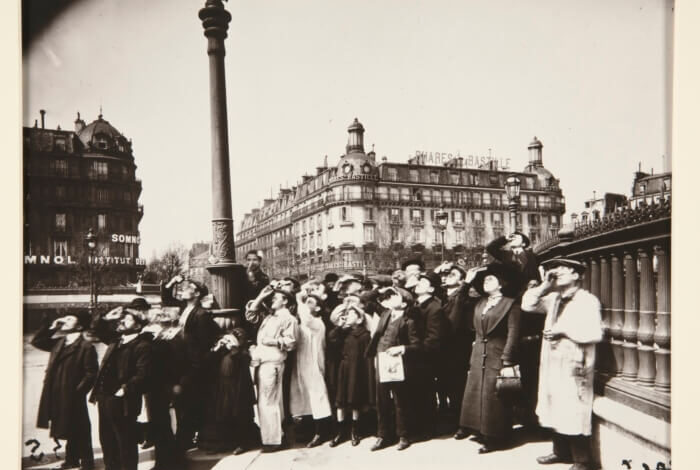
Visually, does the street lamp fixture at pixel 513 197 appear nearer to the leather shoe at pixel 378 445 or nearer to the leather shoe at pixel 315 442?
the leather shoe at pixel 378 445

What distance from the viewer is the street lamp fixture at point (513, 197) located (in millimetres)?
3826

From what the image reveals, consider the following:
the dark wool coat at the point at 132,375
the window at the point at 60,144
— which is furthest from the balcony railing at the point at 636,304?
the window at the point at 60,144

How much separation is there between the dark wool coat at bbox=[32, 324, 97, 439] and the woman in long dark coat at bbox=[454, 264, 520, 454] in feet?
8.50

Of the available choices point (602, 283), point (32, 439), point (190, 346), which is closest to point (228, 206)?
point (190, 346)

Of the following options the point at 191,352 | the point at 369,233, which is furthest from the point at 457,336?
the point at 191,352

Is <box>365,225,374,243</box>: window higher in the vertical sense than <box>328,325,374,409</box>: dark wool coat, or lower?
higher

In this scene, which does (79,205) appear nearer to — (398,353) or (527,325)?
(398,353)

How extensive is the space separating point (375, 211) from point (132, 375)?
2.10 meters

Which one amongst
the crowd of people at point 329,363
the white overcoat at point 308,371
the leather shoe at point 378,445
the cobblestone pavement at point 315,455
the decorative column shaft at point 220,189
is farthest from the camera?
the decorative column shaft at point 220,189

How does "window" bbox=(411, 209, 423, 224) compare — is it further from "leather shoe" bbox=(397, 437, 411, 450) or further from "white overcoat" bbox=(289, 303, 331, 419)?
"leather shoe" bbox=(397, 437, 411, 450)

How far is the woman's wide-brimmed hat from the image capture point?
3379 millimetres

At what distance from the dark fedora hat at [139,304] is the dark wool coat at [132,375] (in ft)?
0.96

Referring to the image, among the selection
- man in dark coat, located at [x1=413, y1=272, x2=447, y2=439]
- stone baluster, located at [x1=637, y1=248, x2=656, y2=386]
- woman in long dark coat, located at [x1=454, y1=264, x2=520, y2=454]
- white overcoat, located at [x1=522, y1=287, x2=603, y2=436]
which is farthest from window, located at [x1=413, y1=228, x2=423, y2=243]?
stone baluster, located at [x1=637, y1=248, x2=656, y2=386]

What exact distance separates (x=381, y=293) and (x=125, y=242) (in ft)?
6.44
